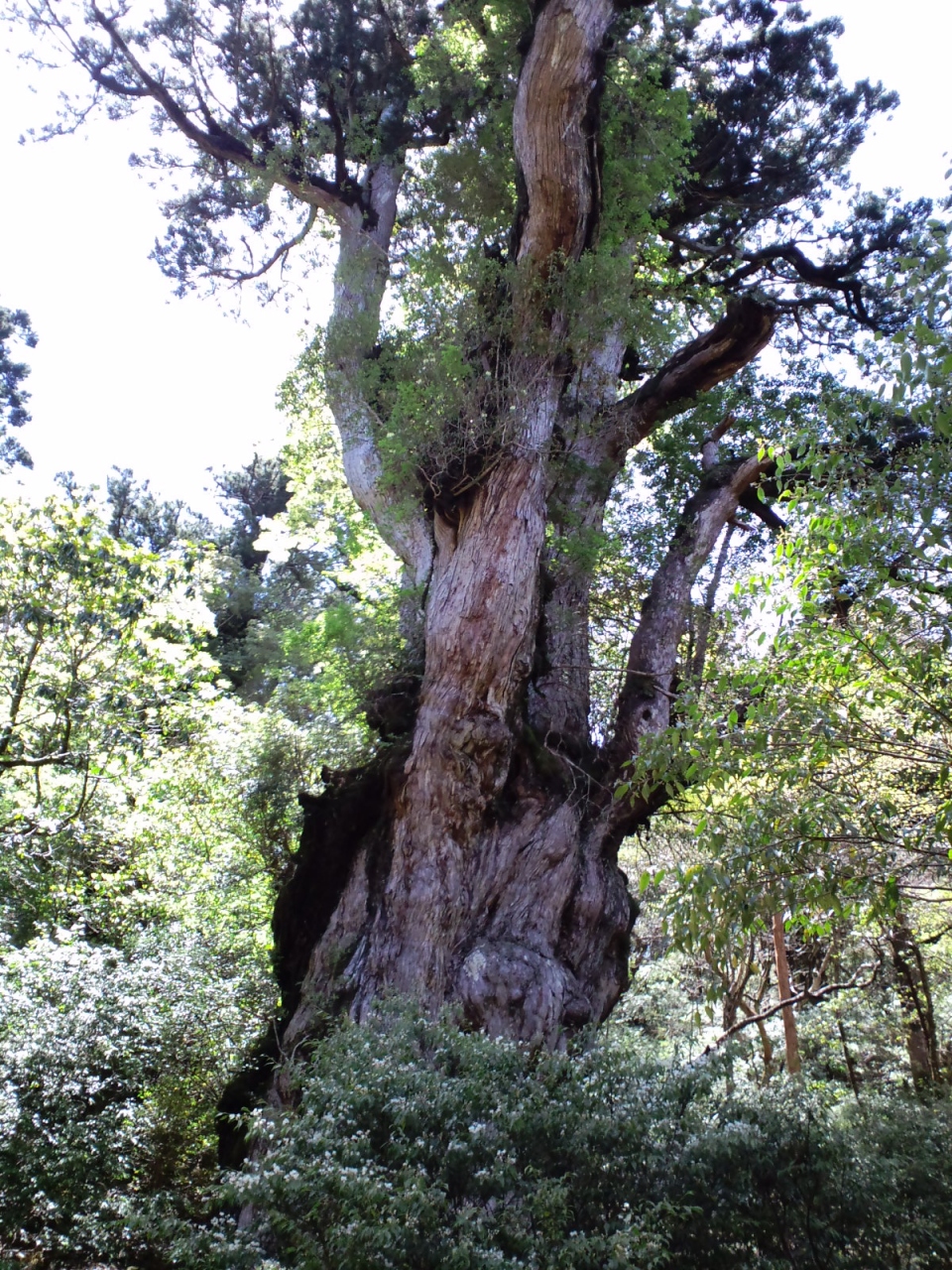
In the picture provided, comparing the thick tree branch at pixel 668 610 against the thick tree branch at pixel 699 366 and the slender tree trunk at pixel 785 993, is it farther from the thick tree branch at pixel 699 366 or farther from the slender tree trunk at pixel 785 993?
the slender tree trunk at pixel 785 993

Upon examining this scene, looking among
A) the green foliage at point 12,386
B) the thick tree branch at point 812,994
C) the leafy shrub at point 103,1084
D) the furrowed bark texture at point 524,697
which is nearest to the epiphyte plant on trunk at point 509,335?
the furrowed bark texture at point 524,697

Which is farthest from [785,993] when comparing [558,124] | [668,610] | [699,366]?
[558,124]

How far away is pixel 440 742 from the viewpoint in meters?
6.01

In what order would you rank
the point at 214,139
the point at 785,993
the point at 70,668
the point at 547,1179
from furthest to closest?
the point at 785,993 < the point at 214,139 < the point at 70,668 < the point at 547,1179

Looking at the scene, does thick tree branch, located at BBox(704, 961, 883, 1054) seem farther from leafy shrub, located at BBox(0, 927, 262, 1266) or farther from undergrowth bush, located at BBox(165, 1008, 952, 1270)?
undergrowth bush, located at BBox(165, 1008, 952, 1270)

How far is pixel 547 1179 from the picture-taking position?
313 cm

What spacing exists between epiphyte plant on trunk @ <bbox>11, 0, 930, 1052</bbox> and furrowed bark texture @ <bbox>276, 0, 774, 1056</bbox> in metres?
0.02

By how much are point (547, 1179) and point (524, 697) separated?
376cm

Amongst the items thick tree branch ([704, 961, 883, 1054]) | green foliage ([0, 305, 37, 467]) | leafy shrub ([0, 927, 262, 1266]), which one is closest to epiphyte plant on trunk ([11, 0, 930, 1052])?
leafy shrub ([0, 927, 262, 1266])

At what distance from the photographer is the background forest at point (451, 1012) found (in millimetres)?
3303

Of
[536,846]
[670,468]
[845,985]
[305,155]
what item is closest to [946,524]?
[536,846]

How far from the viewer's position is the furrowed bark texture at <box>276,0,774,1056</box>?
557cm

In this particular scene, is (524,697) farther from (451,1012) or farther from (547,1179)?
(547,1179)

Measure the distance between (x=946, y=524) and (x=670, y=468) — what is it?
6023 millimetres
